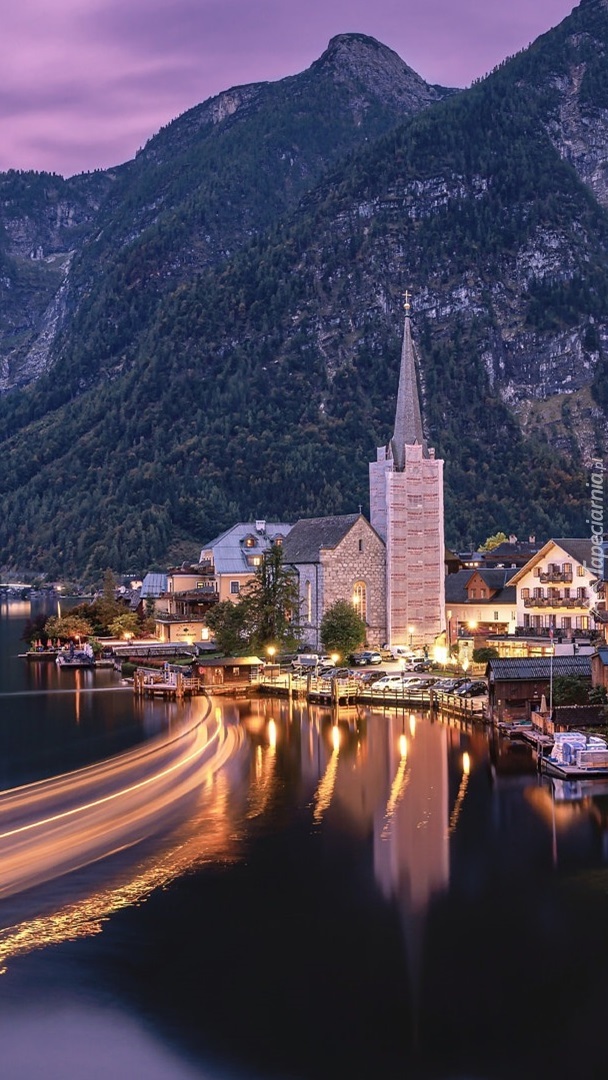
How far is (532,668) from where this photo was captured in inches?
2953

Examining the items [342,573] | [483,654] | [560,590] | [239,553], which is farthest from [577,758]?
[239,553]

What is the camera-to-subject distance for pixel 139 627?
139 meters

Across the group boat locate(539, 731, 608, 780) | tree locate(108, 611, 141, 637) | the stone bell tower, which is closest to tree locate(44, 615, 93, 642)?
tree locate(108, 611, 141, 637)

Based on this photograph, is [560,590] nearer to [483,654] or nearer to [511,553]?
[483,654]

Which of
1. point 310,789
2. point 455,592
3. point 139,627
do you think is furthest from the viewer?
point 139,627

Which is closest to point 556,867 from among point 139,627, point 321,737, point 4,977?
point 4,977

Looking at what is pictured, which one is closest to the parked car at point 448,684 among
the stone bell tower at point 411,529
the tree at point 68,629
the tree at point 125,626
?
the stone bell tower at point 411,529

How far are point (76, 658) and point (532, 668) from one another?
62.8 m

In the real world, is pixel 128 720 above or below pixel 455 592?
below

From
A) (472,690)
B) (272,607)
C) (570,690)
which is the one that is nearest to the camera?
(570,690)

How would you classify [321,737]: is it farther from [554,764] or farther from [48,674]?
[48,674]

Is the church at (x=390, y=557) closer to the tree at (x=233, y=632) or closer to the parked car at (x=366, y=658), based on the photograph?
the tree at (x=233, y=632)

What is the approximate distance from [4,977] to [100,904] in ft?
19.9

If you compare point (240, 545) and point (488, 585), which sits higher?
point (240, 545)
